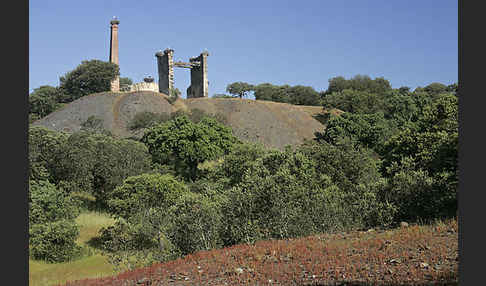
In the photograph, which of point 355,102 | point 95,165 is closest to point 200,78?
point 355,102

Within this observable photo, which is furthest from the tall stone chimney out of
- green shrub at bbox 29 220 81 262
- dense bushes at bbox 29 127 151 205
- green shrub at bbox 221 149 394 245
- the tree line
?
green shrub at bbox 221 149 394 245

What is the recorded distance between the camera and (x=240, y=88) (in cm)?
12138

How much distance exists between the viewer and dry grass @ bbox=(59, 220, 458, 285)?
12352 mm

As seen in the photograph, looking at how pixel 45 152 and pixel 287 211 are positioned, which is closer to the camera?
pixel 287 211

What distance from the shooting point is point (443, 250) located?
13734mm

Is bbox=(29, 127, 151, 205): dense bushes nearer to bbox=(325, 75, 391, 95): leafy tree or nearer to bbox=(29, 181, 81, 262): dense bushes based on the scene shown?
bbox=(29, 181, 81, 262): dense bushes

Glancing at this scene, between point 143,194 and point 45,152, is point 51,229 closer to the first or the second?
point 143,194

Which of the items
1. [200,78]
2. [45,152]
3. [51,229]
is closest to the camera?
[51,229]

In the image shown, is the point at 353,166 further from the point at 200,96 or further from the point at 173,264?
the point at 200,96

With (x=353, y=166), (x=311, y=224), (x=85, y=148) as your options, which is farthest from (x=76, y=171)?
(x=311, y=224)

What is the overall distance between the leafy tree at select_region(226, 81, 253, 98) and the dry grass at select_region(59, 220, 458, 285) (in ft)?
346

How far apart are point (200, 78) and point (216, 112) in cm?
1893

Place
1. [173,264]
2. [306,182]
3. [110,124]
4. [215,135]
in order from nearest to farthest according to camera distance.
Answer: [173,264]
[306,182]
[215,135]
[110,124]

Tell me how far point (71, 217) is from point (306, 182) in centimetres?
1967
